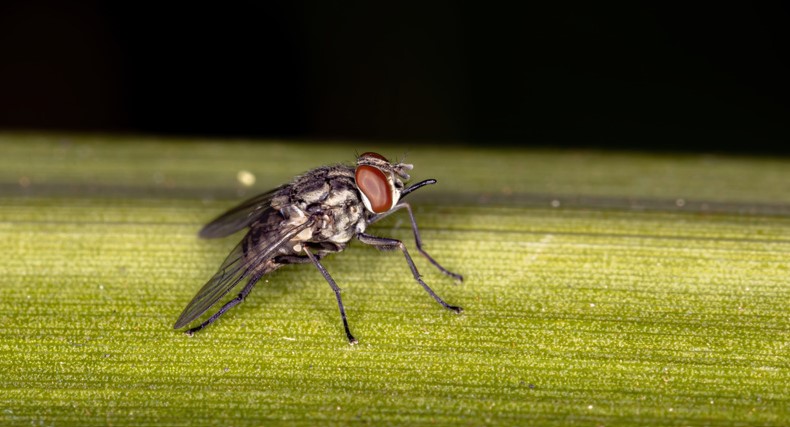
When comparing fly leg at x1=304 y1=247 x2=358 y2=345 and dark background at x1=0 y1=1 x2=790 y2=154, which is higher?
dark background at x1=0 y1=1 x2=790 y2=154

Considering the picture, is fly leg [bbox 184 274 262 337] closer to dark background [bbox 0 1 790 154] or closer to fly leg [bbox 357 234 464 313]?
fly leg [bbox 357 234 464 313]

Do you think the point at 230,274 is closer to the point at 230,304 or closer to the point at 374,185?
the point at 230,304

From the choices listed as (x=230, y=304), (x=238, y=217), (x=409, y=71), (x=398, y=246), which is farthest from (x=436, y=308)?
(x=409, y=71)

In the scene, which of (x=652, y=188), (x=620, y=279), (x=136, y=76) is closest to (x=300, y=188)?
(x=620, y=279)

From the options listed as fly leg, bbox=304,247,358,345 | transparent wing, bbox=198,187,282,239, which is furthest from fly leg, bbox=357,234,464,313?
transparent wing, bbox=198,187,282,239

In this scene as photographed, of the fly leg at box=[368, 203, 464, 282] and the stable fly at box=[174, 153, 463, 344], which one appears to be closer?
the stable fly at box=[174, 153, 463, 344]

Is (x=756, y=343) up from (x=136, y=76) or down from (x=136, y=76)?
down

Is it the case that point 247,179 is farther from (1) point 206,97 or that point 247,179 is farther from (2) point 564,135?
(2) point 564,135
